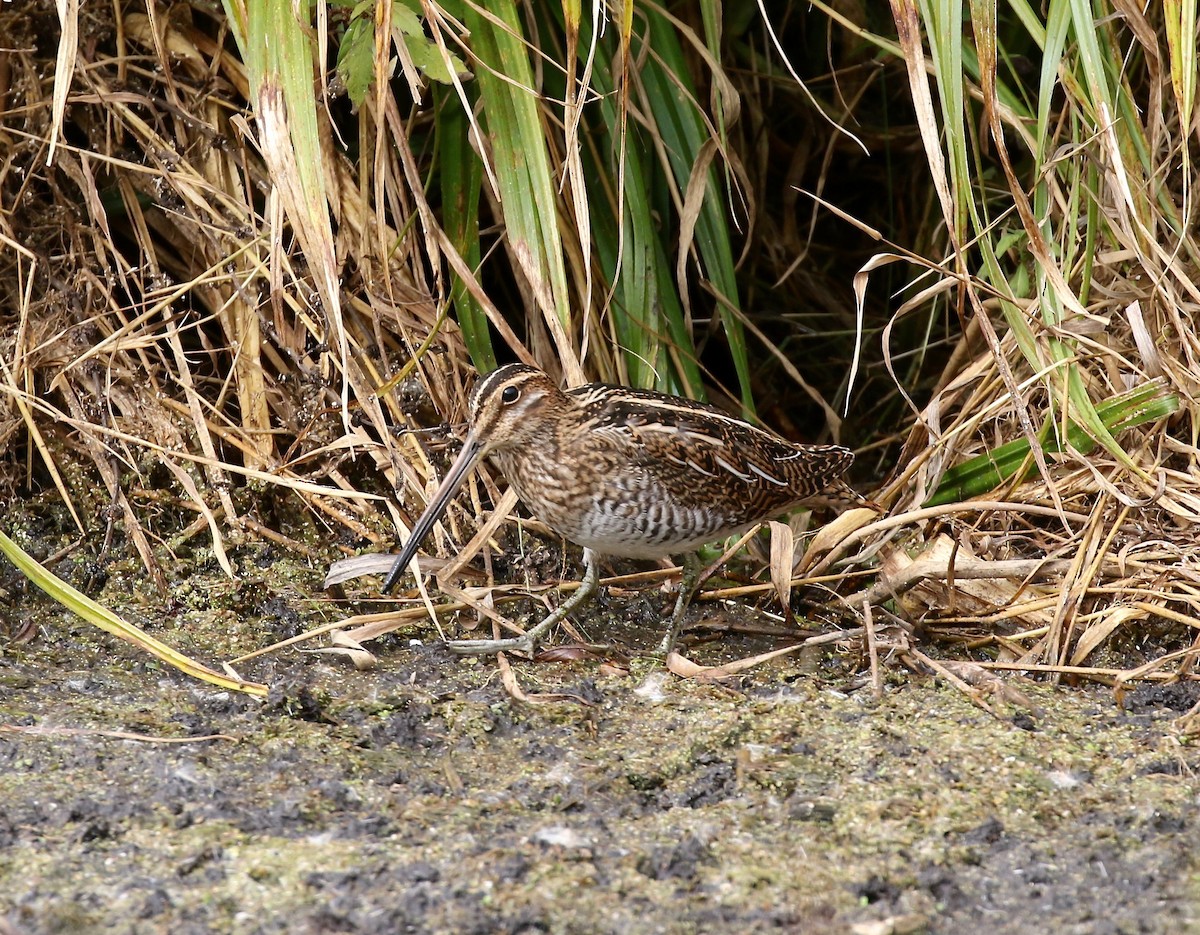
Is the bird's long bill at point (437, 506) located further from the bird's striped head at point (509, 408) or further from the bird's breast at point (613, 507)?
the bird's breast at point (613, 507)

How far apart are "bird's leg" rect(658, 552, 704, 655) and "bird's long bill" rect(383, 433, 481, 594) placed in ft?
2.07

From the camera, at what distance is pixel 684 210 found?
3957 mm

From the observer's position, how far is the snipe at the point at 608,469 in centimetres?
374

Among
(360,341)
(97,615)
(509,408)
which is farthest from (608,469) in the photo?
(97,615)

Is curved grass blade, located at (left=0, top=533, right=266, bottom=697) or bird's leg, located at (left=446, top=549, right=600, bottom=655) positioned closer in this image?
curved grass blade, located at (left=0, top=533, right=266, bottom=697)

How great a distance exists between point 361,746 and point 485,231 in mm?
1595

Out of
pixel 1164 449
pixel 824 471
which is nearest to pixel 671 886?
pixel 824 471

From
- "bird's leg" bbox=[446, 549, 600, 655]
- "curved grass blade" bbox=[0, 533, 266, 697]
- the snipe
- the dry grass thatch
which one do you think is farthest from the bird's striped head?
"curved grass blade" bbox=[0, 533, 266, 697]

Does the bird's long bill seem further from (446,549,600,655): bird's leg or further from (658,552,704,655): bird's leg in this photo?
(658,552,704,655): bird's leg

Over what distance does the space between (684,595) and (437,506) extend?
69 cm

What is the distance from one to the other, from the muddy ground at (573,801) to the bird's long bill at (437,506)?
0.22 meters

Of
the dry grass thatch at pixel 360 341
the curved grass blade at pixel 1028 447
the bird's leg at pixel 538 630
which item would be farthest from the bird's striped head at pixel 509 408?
the curved grass blade at pixel 1028 447

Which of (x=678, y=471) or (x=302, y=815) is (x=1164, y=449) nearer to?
(x=678, y=471)

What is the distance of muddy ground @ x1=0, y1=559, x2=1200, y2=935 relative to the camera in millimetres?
2422
